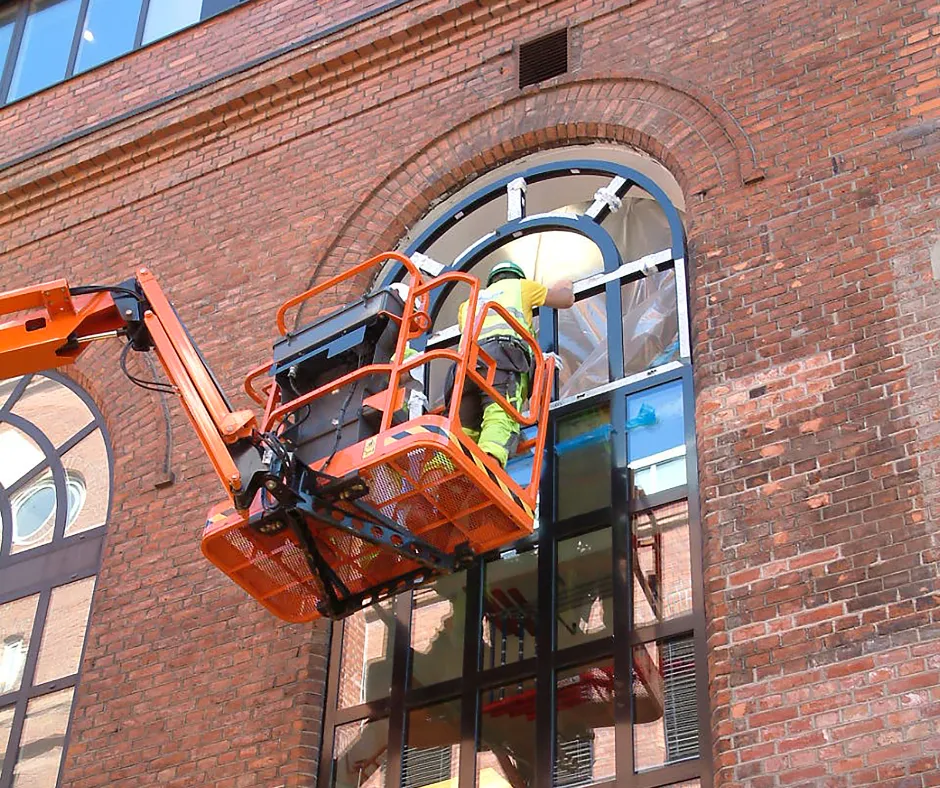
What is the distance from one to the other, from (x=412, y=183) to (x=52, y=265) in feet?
11.4

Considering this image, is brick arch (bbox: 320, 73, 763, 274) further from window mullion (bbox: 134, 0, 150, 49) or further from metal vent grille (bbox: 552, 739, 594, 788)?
window mullion (bbox: 134, 0, 150, 49)

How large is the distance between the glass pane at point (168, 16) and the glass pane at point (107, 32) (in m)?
0.17

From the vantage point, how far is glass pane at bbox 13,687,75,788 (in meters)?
11.0

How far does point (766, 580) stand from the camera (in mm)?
8883

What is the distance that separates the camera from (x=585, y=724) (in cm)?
922

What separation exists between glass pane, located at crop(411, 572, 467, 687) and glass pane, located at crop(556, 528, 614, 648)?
679 mm

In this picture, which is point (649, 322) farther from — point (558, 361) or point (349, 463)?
point (349, 463)

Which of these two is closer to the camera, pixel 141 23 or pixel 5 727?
pixel 5 727

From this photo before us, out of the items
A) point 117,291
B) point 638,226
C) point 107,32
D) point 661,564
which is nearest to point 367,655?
point 661,564

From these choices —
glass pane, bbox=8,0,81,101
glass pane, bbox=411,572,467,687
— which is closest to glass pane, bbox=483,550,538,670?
glass pane, bbox=411,572,467,687

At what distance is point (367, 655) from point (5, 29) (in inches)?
372

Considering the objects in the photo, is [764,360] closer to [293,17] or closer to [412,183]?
[412,183]

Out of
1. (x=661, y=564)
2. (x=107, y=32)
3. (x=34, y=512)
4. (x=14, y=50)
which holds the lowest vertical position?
(x=661, y=564)

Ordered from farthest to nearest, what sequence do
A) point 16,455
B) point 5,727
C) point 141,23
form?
1. point 141,23
2. point 16,455
3. point 5,727
